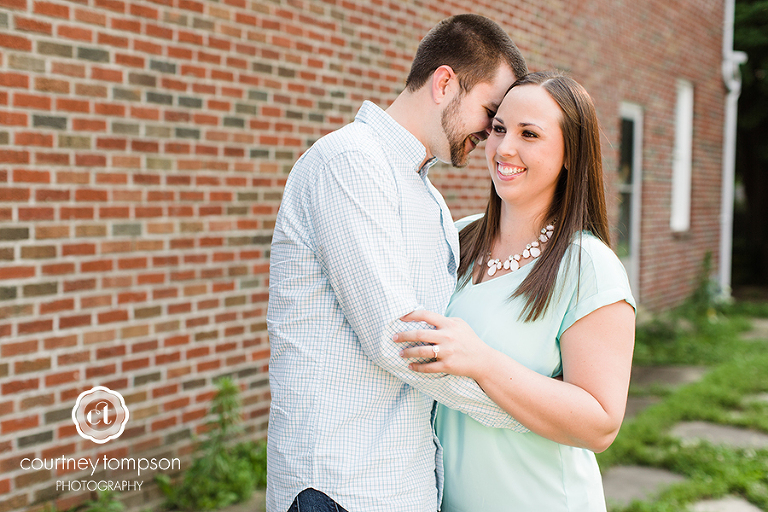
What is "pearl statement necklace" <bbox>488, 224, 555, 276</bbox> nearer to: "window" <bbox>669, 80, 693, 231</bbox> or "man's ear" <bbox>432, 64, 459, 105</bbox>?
"man's ear" <bbox>432, 64, 459, 105</bbox>

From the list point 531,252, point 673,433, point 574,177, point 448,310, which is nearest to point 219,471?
point 448,310

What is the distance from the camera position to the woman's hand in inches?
61.3

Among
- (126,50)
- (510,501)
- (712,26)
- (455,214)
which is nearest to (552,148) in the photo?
(510,501)

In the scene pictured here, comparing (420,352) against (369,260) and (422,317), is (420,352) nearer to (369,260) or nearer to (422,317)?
(422,317)

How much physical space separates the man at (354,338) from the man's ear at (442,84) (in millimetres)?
225

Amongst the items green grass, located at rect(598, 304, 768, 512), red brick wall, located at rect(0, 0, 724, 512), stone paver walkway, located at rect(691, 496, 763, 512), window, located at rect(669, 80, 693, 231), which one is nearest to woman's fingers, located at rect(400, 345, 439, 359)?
red brick wall, located at rect(0, 0, 724, 512)

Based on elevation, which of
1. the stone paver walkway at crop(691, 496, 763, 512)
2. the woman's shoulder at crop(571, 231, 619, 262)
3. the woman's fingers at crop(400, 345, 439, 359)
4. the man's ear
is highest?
the man's ear

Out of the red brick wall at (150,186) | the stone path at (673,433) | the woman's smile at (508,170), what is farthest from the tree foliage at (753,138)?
the woman's smile at (508,170)

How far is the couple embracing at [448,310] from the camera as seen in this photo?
5.30 feet

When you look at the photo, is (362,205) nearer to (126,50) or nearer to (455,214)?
(126,50)

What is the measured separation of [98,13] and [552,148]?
7.56 feet

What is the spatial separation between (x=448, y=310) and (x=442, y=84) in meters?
0.70

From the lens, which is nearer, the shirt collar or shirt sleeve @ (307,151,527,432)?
shirt sleeve @ (307,151,527,432)

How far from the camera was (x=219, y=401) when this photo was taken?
362 centimetres
